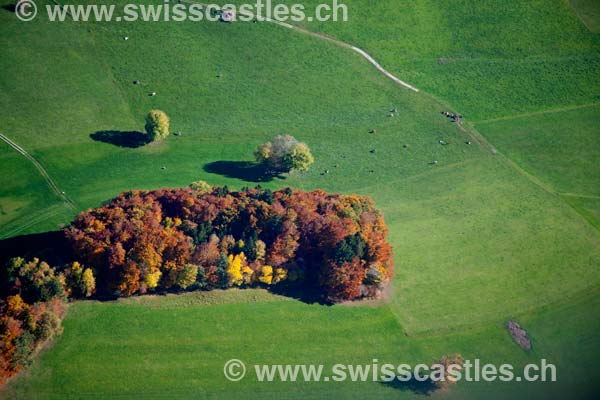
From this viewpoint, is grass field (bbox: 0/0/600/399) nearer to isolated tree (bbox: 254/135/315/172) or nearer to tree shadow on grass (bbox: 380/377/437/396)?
tree shadow on grass (bbox: 380/377/437/396)

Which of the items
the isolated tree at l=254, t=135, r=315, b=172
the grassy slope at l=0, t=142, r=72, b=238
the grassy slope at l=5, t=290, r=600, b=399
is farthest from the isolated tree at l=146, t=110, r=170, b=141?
the grassy slope at l=5, t=290, r=600, b=399

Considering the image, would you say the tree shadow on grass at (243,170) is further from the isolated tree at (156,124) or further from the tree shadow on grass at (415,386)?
the tree shadow on grass at (415,386)

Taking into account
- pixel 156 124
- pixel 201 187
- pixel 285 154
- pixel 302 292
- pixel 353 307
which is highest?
pixel 156 124

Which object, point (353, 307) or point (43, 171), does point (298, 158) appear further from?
point (43, 171)

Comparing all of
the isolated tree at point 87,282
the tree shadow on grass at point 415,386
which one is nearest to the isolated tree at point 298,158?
the isolated tree at point 87,282

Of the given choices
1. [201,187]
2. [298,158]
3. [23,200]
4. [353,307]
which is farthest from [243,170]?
[23,200]

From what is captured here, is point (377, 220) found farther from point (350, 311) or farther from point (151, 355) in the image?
point (151, 355)

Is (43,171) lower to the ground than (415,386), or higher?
higher
